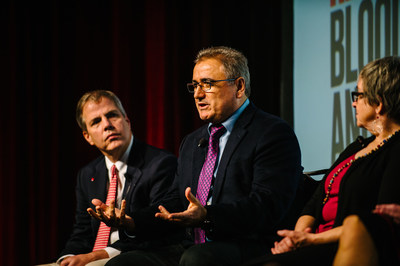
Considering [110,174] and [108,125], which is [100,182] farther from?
[108,125]

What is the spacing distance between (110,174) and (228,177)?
39.3 inches

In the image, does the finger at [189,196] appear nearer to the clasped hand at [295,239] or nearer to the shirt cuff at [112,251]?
the clasped hand at [295,239]

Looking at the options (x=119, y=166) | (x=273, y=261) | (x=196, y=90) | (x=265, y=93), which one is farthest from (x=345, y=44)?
(x=273, y=261)

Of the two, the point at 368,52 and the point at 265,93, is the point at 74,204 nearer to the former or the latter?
the point at 265,93

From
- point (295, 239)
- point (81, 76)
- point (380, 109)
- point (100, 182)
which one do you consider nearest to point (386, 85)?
point (380, 109)

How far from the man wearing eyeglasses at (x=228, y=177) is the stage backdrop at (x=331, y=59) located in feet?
3.83

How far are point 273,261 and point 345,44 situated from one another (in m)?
2.27

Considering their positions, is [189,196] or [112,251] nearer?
[189,196]

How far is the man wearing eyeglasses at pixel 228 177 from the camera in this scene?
2.14 meters

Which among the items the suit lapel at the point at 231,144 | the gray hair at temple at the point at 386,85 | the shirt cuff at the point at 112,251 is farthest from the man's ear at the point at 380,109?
the shirt cuff at the point at 112,251

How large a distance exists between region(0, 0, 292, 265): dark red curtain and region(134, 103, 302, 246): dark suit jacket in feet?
6.02

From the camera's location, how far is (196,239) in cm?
250

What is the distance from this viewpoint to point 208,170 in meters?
2.44

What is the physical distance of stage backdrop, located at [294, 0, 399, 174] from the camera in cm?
329
